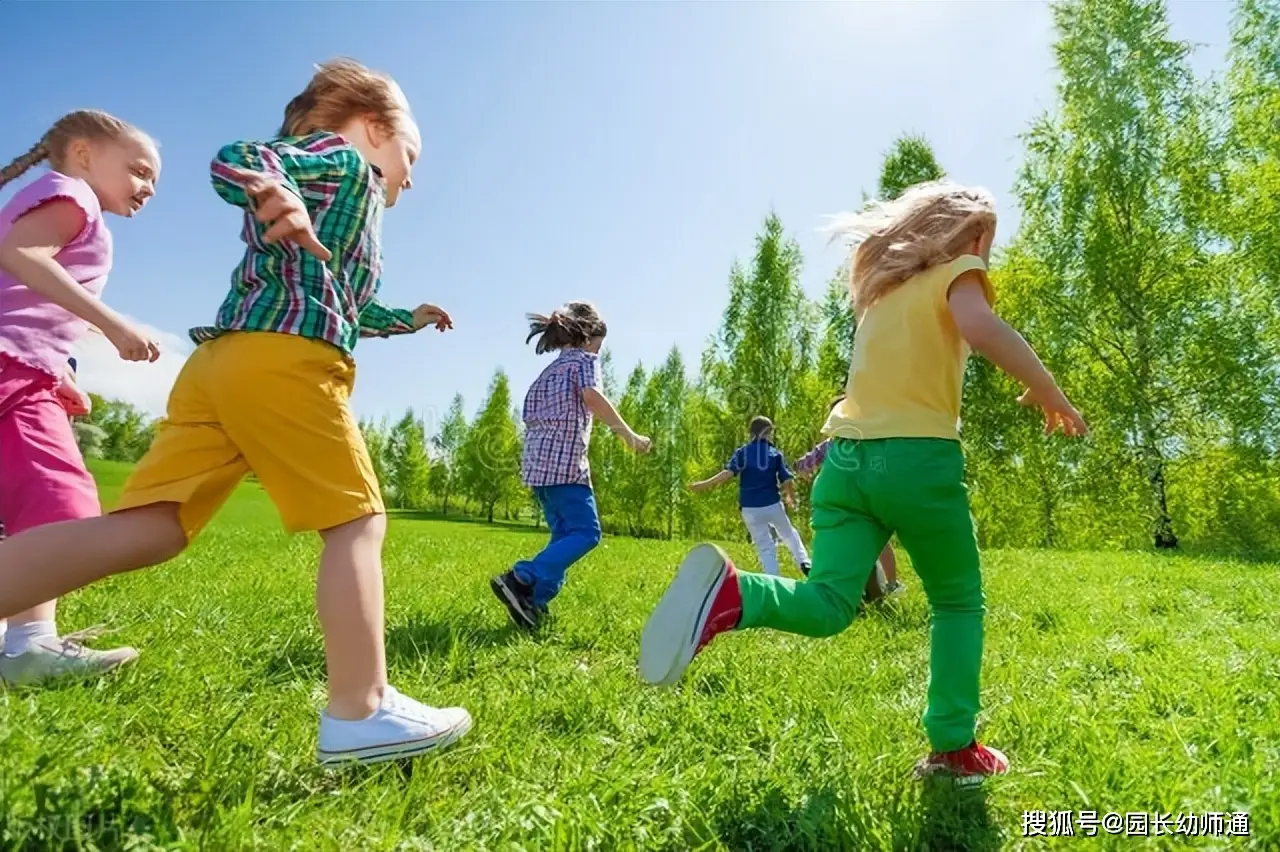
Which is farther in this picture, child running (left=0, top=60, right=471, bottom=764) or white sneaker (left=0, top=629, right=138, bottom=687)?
white sneaker (left=0, top=629, right=138, bottom=687)

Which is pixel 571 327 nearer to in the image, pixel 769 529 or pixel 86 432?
pixel 769 529

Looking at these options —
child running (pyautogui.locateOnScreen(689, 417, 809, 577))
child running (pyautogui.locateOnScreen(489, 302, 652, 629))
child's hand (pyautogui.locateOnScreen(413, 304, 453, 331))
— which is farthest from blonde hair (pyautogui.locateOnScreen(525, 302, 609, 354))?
child running (pyautogui.locateOnScreen(689, 417, 809, 577))

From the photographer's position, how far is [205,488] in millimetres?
2004

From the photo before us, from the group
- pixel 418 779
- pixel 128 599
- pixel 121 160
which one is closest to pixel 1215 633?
pixel 418 779

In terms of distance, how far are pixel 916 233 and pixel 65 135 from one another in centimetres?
320

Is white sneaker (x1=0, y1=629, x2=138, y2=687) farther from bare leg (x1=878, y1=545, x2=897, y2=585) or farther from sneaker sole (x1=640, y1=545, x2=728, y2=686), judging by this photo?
bare leg (x1=878, y1=545, x2=897, y2=585)

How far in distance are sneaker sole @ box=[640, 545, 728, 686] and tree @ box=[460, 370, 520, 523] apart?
44.8 metres

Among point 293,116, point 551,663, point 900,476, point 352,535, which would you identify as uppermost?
point 293,116

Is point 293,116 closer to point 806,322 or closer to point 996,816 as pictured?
point 996,816

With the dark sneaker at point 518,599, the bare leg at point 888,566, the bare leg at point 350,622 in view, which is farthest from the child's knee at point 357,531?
the bare leg at point 888,566

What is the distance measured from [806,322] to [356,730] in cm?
2848

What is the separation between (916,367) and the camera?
94.7 inches

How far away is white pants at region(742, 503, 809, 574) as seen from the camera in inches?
343

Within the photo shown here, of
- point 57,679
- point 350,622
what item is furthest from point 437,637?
point 350,622
